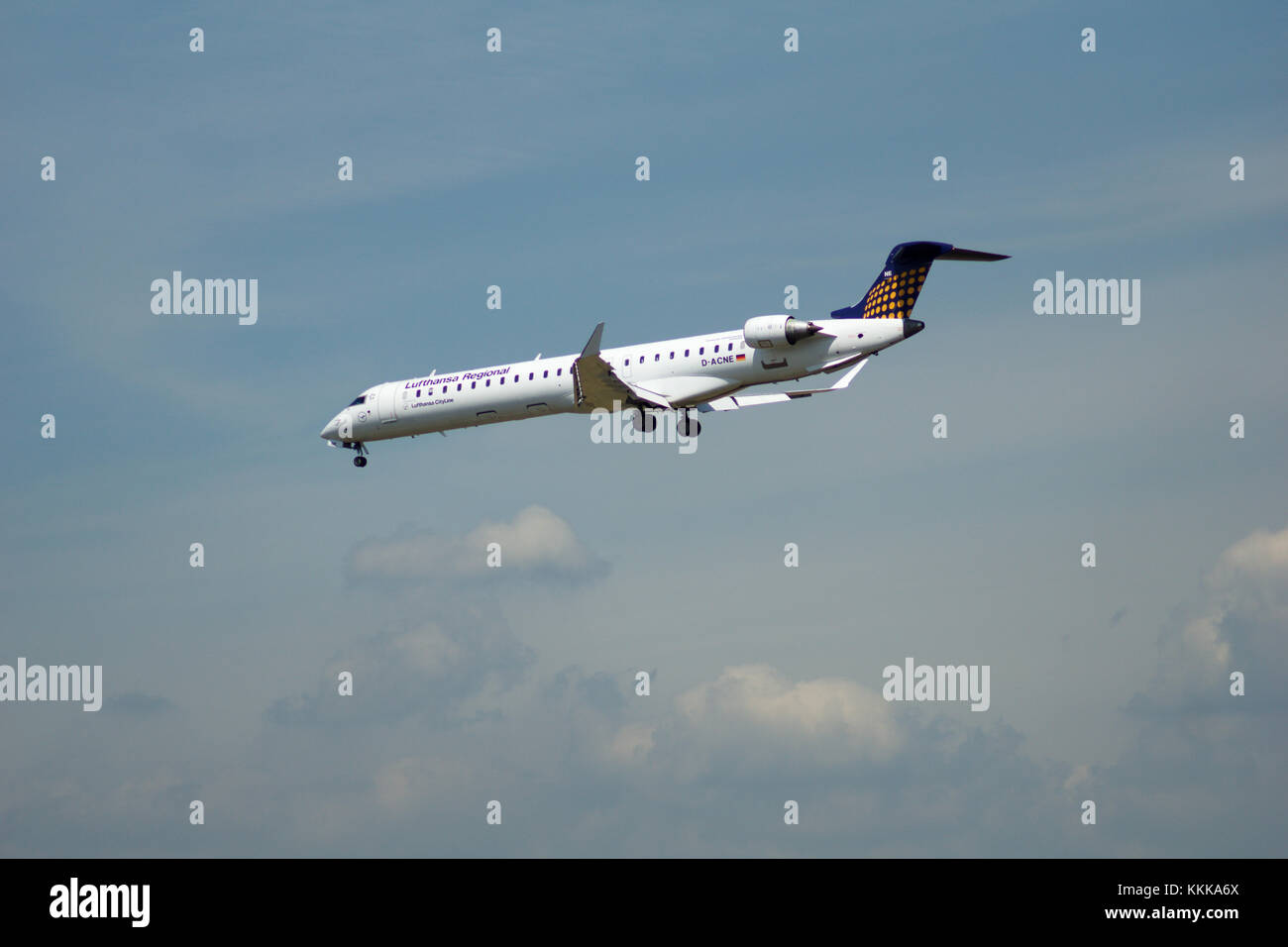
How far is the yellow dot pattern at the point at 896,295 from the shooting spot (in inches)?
2662

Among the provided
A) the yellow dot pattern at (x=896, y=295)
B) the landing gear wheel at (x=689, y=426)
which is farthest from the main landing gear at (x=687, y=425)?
the yellow dot pattern at (x=896, y=295)

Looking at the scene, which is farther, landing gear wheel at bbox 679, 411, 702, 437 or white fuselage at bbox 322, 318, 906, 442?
landing gear wheel at bbox 679, 411, 702, 437

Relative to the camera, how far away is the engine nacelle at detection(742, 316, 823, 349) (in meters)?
65.2

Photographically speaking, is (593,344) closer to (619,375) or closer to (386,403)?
(619,375)

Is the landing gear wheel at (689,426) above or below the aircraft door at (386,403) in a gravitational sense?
below

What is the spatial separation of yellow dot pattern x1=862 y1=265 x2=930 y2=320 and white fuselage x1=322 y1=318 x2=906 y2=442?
2.89 ft

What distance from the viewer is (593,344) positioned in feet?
215

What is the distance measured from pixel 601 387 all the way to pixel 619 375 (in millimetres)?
1202

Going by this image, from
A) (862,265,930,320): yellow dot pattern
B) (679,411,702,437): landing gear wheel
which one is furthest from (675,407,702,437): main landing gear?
(862,265,930,320): yellow dot pattern

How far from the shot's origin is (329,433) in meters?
78.2

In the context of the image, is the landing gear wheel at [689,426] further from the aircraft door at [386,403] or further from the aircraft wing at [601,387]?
the aircraft door at [386,403]

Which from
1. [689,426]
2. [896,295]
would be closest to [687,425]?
[689,426]

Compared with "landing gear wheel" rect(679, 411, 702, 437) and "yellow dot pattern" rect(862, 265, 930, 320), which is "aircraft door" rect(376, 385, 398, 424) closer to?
"landing gear wheel" rect(679, 411, 702, 437)
